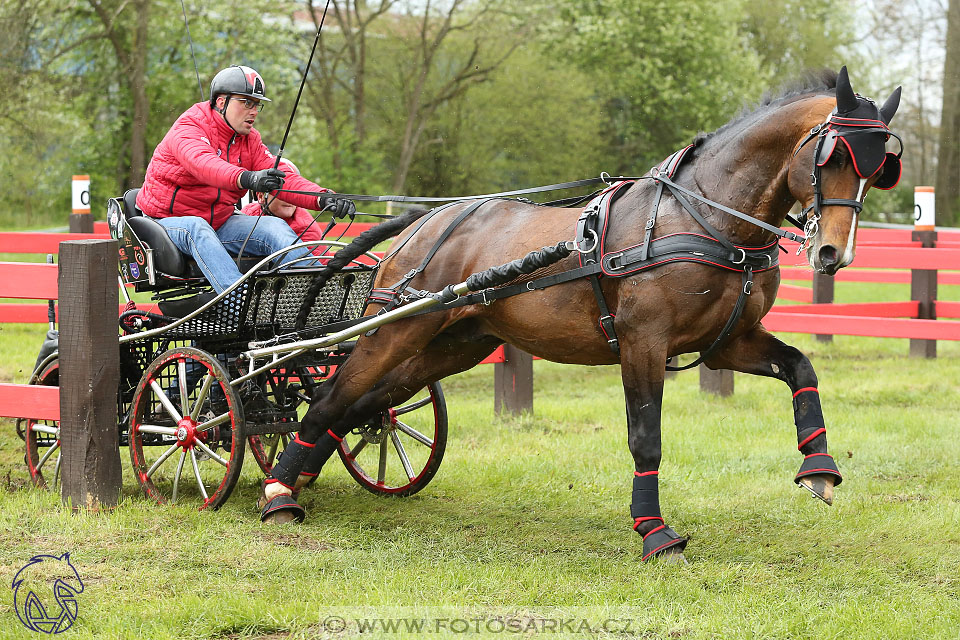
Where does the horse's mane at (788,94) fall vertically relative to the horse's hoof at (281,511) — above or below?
above

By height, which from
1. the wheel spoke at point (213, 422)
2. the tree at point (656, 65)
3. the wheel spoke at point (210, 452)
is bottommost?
the wheel spoke at point (210, 452)

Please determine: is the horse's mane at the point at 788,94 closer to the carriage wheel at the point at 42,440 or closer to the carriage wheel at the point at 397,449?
the carriage wheel at the point at 397,449

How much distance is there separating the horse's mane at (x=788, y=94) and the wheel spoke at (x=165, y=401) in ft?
9.54

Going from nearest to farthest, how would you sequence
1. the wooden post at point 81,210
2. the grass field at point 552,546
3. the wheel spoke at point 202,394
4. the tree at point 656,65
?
1. the grass field at point 552,546
2. the wheel spoke at point 202,394
3. the wooden post at point 81,210
4. the tree at point 656,65

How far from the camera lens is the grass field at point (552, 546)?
3729 millimetres

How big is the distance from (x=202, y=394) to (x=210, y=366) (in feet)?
0.52

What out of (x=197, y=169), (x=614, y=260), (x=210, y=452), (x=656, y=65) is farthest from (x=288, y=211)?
(x=656, y=65)

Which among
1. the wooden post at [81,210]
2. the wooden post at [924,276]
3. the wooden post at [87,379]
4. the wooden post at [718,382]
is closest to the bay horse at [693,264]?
the wooden post at [87,379]

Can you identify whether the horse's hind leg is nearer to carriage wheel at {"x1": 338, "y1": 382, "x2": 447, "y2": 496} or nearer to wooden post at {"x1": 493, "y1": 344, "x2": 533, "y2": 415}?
carriage wheel at {"x1": 338, "y1": 382, "x2": 447, "y2": 496}

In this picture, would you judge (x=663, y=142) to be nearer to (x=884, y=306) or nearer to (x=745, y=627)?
(x=884, y=306)

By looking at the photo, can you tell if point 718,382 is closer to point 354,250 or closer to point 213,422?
point 354,250

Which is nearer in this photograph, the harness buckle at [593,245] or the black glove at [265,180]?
the harness buckle at [593,245]

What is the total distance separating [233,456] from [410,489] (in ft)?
3.78

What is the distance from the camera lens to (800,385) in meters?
4.52
